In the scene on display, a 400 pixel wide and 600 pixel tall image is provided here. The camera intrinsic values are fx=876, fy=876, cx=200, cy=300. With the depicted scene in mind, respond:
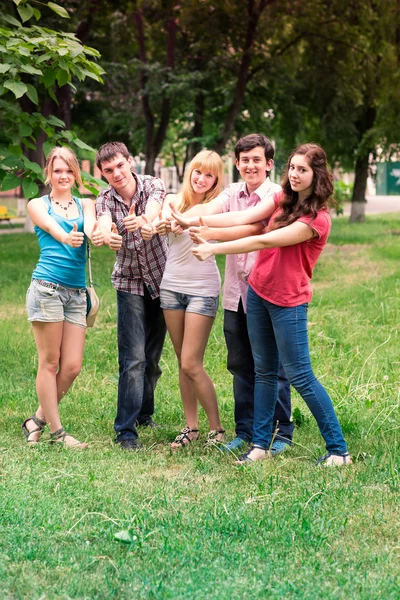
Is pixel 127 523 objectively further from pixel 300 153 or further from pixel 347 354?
pixel 347 354

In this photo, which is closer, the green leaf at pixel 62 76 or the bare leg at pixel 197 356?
the bare leg at pixel 197 356

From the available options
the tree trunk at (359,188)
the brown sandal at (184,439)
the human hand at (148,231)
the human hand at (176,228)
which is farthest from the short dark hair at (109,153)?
the tree trunk at (359,188)

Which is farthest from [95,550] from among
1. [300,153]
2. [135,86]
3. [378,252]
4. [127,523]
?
[135,86]

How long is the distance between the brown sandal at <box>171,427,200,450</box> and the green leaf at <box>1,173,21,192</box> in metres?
2.26

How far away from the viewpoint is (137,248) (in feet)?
18.5

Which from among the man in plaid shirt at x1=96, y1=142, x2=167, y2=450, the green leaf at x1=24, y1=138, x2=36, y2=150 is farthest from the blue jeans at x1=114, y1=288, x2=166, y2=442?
the green leaf at x1=24, y1=138, x2=36, y2=150

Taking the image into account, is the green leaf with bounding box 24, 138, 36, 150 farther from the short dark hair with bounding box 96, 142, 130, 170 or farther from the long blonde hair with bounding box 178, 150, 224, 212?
the long blonde hair with bounding box 178, 150, 224, 212

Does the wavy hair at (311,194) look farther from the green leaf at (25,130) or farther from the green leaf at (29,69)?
the green leaf at (25,130)

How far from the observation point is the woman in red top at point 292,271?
16.0 ft

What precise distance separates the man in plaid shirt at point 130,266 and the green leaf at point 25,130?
1.60 metres

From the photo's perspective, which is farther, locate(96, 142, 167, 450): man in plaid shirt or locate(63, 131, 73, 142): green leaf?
locate(63, 131, 73, 142): green leaf

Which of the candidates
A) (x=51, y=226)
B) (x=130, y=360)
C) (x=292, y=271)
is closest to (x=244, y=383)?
(x=130, y=360)

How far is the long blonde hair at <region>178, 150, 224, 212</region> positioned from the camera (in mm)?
5371

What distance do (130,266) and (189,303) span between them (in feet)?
1.60
